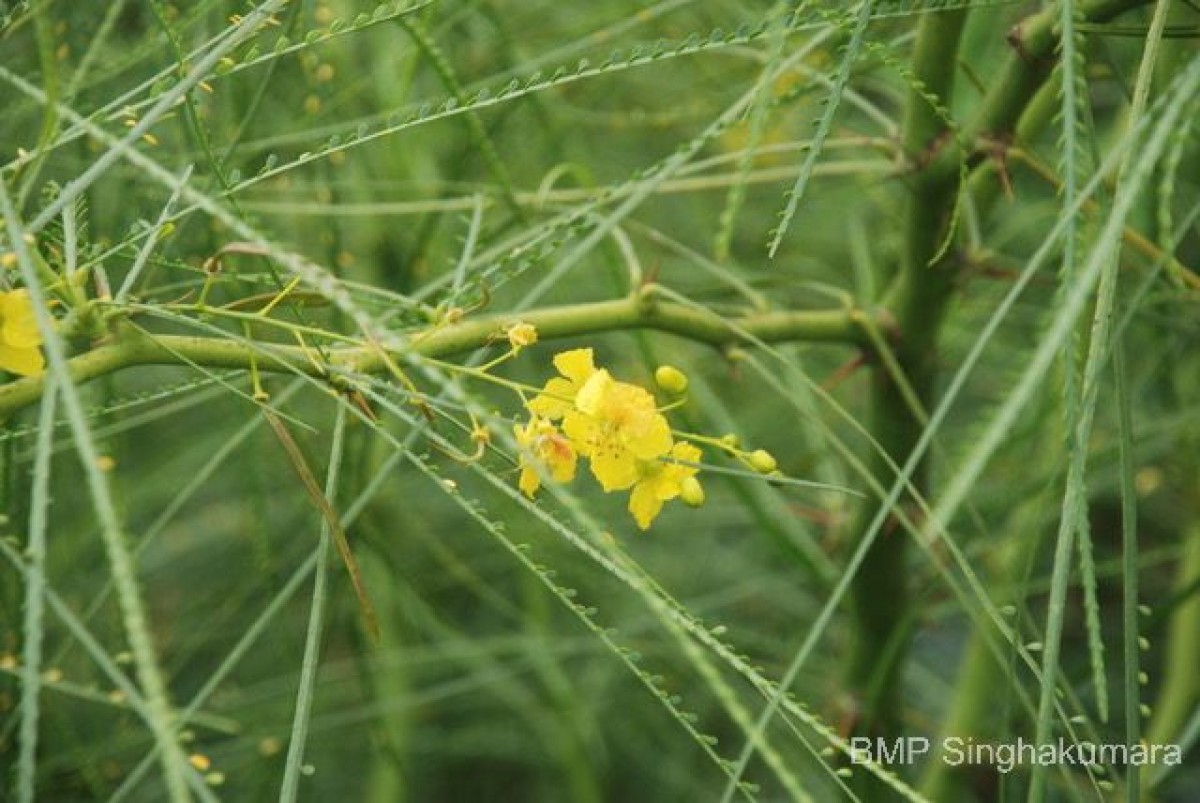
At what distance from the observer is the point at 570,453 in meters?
0.58

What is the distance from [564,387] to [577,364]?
14 millimetres

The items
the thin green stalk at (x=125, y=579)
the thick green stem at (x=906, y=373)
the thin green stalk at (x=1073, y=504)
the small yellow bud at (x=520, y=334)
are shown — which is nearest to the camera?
the thin green stalk at (x=125, y=579)

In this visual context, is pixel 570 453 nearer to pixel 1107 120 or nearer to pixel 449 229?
pixel 449 229

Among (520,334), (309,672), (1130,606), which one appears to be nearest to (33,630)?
(309,672)

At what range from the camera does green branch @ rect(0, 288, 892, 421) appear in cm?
51

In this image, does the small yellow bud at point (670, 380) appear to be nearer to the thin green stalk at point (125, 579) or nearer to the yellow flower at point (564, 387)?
the yellow flower at point (564, 387)

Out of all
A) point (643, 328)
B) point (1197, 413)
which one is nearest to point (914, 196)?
point (643, 328)

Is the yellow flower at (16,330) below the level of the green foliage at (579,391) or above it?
above

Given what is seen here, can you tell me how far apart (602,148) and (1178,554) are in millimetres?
830

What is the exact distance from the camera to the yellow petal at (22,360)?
486mm

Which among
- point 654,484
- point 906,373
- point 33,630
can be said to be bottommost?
point 906,373

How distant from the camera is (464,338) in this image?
0.59 meters

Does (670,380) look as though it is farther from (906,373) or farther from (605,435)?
(906,373)

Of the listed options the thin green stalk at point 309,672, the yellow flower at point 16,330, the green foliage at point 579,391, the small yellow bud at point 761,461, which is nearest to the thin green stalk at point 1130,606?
the green foliage at point 579,391
